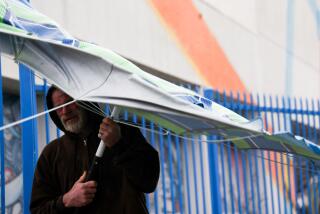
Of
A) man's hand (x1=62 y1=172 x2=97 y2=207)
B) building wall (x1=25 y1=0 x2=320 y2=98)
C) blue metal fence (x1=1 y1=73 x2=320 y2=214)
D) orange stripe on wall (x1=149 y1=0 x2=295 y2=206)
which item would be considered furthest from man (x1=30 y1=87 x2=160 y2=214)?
orange stripe on wall (x1=149 y1=0 x2=295 y2=206)

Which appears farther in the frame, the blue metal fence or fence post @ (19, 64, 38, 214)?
the blue metal fence

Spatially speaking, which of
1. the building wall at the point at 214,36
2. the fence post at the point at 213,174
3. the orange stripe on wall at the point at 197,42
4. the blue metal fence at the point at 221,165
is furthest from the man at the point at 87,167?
the orange stripe on wall at the point at 197,42

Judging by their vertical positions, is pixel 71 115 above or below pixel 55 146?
above

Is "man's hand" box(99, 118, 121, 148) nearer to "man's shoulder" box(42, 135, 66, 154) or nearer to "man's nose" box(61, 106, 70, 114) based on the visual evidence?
"man's nose" box(61, 106, 70, 114)

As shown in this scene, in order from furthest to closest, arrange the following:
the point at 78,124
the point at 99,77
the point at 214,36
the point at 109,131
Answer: the point at 214,36 < the point at 78,124 < the point at 109,131 < the point at 99,77

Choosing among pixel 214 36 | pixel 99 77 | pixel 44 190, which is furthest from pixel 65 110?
pixel 214 36

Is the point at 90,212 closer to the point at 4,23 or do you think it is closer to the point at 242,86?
the point at 4,23

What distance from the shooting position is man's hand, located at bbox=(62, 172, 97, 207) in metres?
3.42

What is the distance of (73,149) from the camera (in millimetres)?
3746

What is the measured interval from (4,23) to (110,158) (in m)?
1.16

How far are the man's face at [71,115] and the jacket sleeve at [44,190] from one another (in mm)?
281

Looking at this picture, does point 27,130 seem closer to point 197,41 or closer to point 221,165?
point 221,165

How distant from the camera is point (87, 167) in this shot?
12.0 feet

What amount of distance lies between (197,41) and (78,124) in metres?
7.54
